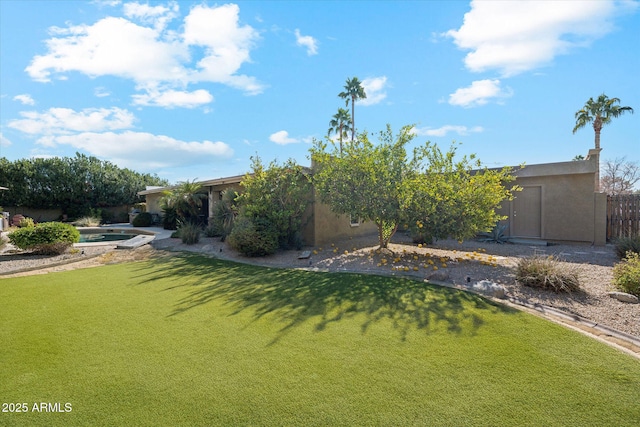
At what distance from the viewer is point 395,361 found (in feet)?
11.8

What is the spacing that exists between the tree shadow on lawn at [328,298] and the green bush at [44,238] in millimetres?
4765

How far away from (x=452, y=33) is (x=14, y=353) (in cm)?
1263

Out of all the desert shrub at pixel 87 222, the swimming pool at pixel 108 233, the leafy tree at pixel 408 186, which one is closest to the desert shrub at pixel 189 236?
the leafy tree at pixel 408 186

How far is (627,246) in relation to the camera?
9.09 metres

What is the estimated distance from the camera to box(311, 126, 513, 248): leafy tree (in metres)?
8.75

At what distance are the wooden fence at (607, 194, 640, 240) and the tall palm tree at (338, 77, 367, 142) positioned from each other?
24.0 meters

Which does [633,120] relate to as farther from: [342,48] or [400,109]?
[342,48]

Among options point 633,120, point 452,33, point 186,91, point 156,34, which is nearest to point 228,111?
point 186,91

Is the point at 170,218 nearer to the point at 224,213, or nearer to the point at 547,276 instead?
the point at 224,213

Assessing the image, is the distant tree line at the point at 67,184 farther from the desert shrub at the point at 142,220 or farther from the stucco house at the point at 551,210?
the stucco house at the point at 551,210

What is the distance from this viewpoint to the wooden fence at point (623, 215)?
11758mm

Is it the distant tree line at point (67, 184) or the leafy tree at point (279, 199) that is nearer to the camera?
the leafy tree at point (279, 199)

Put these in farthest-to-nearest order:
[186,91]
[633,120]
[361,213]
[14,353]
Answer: [633,120] → [186,91] → [361,213] → [14,353]

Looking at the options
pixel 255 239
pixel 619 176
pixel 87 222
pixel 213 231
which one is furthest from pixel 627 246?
pixel 87 222
